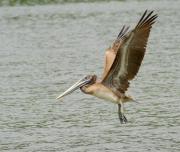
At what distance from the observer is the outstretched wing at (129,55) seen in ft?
34.7

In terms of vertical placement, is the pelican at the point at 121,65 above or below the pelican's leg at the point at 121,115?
above

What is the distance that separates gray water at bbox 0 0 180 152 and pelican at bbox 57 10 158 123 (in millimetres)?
909

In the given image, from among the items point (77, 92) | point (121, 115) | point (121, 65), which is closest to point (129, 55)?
point (121, 65)

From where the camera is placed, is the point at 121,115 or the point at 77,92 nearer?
the point at 121,115

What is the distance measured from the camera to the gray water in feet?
40.5

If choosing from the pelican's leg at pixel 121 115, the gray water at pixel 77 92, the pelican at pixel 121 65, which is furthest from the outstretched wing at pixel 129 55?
the gray water at pixel 77 92

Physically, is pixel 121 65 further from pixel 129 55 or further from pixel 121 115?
pixel 121 115

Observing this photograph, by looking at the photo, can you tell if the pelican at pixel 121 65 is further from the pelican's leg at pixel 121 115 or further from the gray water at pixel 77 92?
the gray water at pixel 77 92

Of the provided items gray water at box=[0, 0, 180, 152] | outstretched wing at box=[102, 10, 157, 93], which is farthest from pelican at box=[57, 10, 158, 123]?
gray water at box=[0, 0, 180, 152]

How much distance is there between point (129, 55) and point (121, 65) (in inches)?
8.2

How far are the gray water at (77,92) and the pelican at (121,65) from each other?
909 mm

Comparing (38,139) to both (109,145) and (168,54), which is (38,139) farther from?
(168,54)

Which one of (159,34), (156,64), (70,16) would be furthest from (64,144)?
(70,16)

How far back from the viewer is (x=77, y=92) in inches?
662
